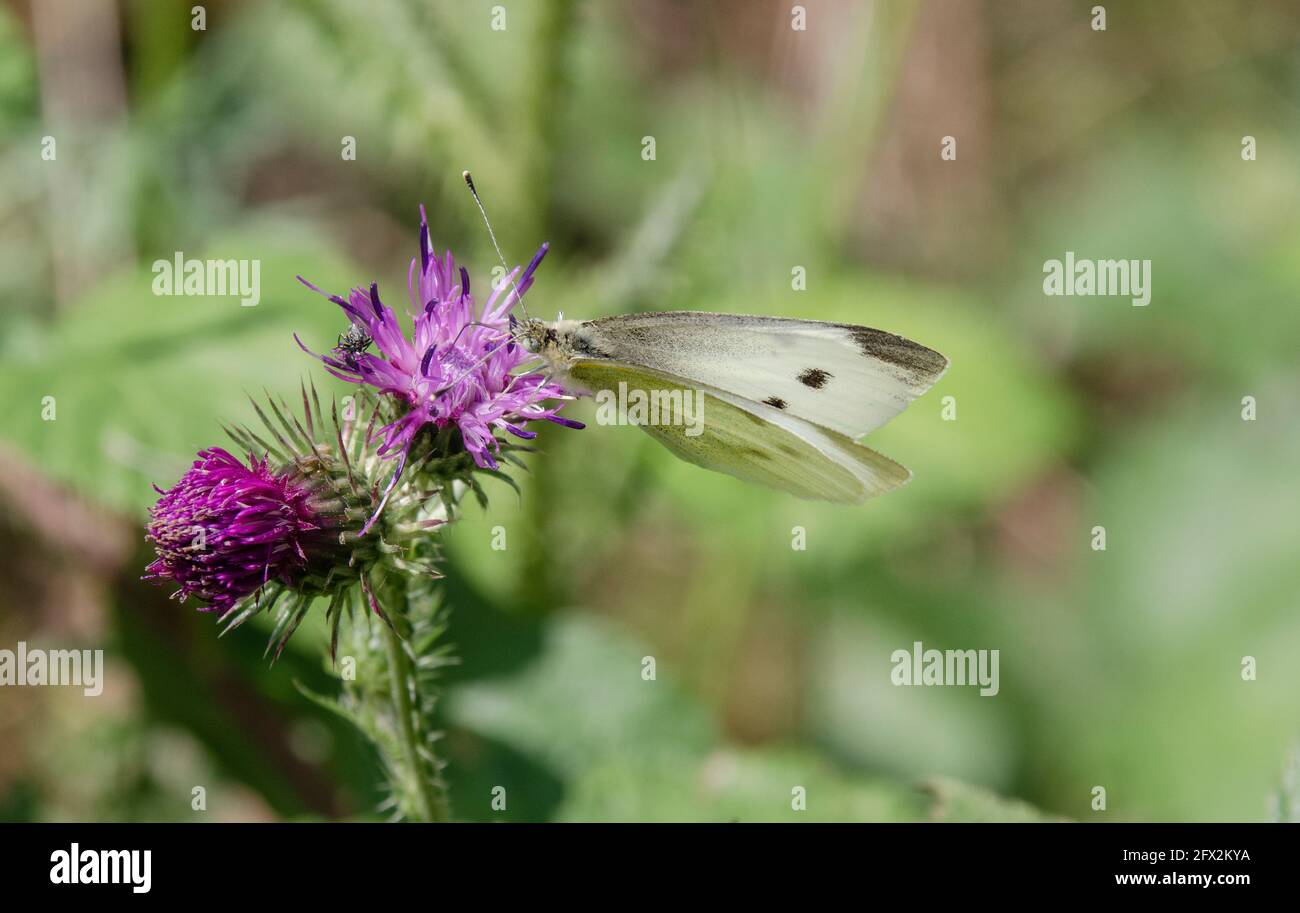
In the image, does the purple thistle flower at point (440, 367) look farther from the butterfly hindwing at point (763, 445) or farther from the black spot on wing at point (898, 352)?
the black spot on wing at point (898, 352)

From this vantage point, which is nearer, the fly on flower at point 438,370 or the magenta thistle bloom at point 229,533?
the magenta thistle bloom at point 229,533

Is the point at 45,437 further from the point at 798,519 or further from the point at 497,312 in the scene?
the point at 798,519

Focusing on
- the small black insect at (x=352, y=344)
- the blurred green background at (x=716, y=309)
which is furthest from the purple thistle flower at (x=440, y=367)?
the blurred green background at (x=716, y=309)

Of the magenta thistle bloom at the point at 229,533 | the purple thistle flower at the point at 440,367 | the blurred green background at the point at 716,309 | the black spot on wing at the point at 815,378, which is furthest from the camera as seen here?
the blurred green background at the point at 716,309

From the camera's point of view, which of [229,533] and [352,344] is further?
[352,344]

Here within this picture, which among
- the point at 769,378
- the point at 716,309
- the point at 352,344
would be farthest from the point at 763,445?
the point at 716,309

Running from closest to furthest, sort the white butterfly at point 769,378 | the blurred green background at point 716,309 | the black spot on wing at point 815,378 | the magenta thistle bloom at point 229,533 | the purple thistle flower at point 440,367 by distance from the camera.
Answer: the magenta thistle bloom at point 229,533
the purple thistle flower at point 440,367
the white butterfly at point 769,378
the black spot on wing at point 815,378
the blurred green background at point 716,309

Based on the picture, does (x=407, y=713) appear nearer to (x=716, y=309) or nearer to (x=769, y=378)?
(x=769, y=378)
